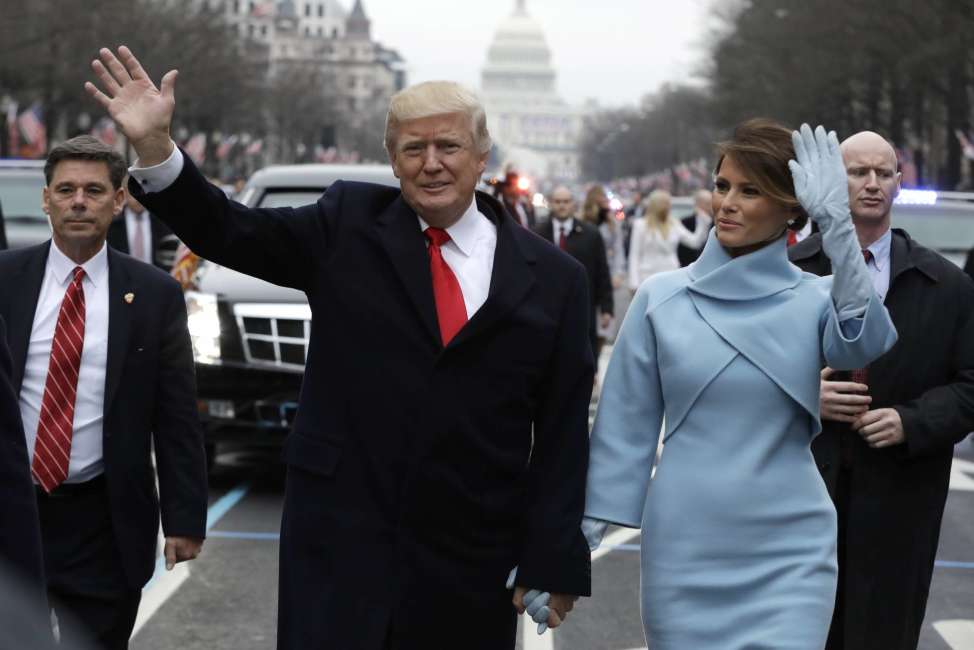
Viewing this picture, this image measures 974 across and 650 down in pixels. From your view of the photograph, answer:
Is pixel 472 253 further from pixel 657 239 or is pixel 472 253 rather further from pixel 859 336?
pixel 657 239

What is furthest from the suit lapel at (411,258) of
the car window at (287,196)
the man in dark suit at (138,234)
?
the man in dark suit at (138,234)

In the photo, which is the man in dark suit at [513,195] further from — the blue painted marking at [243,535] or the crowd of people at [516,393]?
the crowd of people at [516,393]

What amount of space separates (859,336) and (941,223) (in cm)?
1076

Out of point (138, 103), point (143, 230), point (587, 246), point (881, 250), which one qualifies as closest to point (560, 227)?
point (587, 246)

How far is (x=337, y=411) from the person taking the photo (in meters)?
4.11

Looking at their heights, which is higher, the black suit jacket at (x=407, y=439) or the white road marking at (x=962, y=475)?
the black suit jacket at (x=407, y=439)

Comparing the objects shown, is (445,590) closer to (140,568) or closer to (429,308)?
(429,308)

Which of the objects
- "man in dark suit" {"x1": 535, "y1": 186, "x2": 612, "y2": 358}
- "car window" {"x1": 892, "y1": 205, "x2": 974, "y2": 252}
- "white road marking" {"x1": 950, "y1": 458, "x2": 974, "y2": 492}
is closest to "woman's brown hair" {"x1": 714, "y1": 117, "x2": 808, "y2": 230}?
"white road marking" {"x1": 950, "y1": 458, "x2": 974, "y2": 492}

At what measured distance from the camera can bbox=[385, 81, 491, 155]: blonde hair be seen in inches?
162

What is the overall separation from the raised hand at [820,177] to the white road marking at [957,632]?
11.5ft

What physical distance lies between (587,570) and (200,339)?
6.68 meters

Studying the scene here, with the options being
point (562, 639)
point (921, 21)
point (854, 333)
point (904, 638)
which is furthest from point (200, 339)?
point (921, 21)

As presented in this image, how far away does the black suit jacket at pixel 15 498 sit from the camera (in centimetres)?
333

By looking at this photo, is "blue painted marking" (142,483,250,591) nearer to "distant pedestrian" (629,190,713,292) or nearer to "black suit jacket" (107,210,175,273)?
"black suit jacket" (107,210,175,273)
